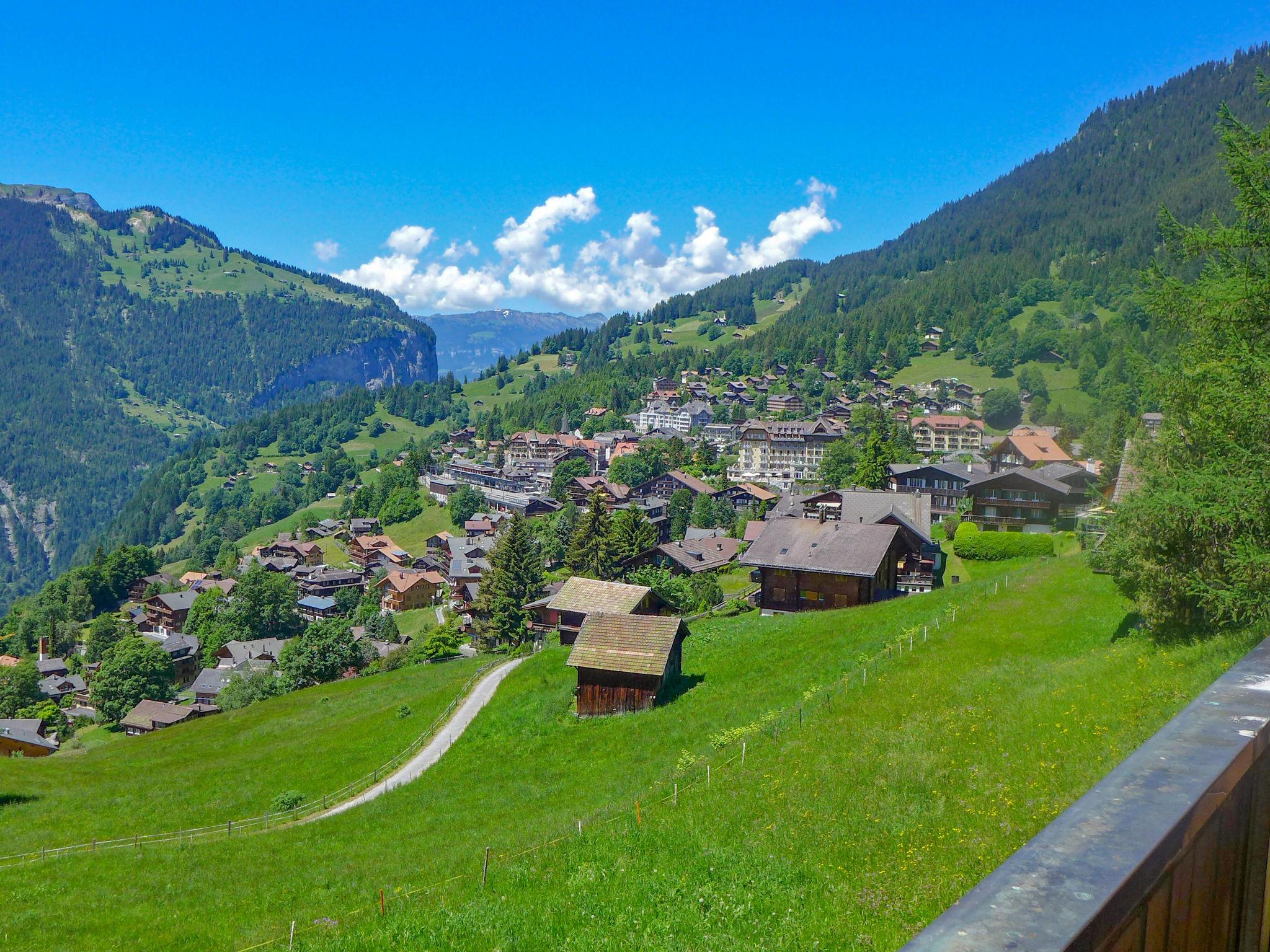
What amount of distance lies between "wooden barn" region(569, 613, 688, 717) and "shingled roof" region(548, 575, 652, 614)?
11.2 meters

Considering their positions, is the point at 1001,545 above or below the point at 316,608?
above

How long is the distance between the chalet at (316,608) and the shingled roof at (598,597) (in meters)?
76.4

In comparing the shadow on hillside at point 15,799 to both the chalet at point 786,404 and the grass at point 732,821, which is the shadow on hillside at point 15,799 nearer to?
the grass at point 732,821

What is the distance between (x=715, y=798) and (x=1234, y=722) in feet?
54.7

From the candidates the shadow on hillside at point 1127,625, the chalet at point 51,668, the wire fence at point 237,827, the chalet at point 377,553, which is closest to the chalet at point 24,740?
the chalet at point 51,668

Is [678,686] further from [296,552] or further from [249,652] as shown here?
[296,552]

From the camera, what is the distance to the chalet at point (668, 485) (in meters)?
124

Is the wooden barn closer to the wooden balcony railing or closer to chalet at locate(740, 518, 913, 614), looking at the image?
chalet at locate(740, 518, 913, 614)

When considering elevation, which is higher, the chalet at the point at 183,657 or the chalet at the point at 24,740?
the chalet at the point at 24,740

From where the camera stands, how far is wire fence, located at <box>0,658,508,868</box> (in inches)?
1185

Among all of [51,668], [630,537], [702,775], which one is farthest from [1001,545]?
[51,668]

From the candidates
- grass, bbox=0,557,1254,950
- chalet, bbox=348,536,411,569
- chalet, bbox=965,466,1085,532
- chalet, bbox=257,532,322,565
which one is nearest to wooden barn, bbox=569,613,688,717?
grass, bbox=0,557,1254,950

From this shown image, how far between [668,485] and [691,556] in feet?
141

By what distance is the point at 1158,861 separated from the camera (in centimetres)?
209
